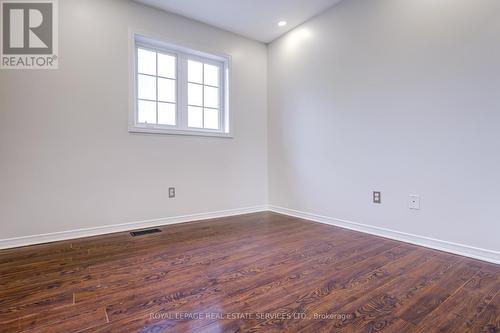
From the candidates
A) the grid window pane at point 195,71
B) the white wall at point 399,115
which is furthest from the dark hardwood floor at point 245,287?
the grid window pane at point 195,71

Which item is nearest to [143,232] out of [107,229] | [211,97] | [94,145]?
[107,229]

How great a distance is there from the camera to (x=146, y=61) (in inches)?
118

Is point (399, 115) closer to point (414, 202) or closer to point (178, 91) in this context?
point (414, 202)

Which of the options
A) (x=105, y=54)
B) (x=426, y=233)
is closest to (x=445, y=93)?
(x=426, y=233)

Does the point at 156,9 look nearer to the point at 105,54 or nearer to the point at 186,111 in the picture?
the point at 105,54

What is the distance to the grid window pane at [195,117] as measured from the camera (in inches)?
129

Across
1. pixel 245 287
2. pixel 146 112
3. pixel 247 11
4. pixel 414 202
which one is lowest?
pixel 245 287

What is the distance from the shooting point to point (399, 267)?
70.6 inches

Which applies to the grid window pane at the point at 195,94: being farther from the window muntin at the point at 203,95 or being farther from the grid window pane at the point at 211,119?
the grid window pane at the point at 211,119

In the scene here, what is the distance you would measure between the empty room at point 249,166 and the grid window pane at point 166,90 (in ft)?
0.04

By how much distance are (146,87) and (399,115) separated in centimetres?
264

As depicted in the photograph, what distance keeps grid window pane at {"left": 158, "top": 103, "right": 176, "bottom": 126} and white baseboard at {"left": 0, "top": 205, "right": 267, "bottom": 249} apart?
1.13m

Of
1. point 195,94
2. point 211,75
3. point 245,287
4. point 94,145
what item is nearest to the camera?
point 245,287

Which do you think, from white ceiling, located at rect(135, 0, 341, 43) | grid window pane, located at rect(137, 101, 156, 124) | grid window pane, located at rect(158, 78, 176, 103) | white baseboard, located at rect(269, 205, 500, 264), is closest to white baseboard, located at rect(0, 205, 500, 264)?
white baseboard, located at rect(269, 205, 500, 264)
